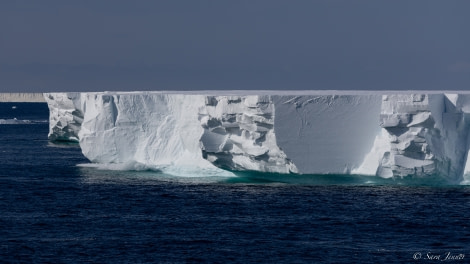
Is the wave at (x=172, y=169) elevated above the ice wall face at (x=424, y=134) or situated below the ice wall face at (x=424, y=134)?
below

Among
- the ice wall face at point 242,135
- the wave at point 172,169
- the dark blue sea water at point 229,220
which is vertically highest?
the ice wall face at point 242,135

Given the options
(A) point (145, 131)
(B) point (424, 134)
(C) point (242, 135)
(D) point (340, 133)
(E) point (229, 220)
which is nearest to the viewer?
(E) point (229, 220)

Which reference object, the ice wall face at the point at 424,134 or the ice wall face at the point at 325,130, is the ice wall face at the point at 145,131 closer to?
the ice wall face at the point at 325,130

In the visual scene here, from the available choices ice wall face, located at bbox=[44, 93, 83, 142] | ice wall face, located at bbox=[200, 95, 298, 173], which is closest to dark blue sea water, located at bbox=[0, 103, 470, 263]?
ice wall face, located at bbox=[200, 95, 298, 173]

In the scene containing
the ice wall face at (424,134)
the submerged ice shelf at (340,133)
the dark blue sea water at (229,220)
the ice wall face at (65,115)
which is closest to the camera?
the dark blue sea water at (229,220)

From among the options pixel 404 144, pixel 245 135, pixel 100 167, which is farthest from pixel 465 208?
pixel 100 167

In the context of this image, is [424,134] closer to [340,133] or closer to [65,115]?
[340,133]

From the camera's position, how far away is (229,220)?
22.1 meters

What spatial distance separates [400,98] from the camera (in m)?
24.7

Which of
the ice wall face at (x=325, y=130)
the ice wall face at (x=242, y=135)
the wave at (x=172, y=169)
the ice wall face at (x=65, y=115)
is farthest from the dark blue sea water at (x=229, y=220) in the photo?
the ice wall face at (x=65, y=115)

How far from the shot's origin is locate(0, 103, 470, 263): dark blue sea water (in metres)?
18.5

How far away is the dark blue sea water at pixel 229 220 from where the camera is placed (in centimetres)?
1855

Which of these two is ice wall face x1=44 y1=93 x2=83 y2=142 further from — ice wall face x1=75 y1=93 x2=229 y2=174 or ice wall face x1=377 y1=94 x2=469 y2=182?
ice wall face x1=377 y1=94 x2=469 y2=182

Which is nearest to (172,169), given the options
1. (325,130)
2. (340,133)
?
(325,130)
